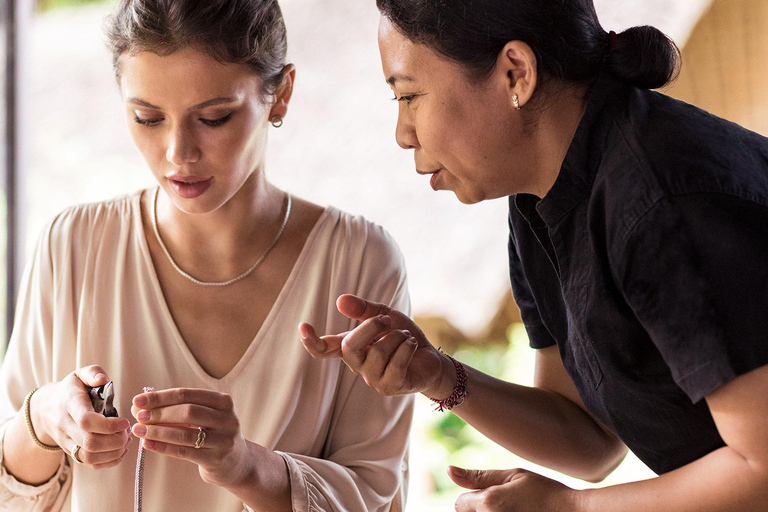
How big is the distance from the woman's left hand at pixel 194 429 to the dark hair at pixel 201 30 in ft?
2.10

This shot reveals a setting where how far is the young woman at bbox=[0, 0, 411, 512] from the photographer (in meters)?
1.52

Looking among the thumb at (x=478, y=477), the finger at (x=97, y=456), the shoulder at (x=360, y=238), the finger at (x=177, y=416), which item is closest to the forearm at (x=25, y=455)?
the finger at (x=97, y=456)

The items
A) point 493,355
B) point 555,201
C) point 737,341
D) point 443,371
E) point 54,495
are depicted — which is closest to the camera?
point 737,341

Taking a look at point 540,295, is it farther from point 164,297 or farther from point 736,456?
point 164,297

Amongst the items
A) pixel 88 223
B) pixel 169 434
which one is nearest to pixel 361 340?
pixel 169 434

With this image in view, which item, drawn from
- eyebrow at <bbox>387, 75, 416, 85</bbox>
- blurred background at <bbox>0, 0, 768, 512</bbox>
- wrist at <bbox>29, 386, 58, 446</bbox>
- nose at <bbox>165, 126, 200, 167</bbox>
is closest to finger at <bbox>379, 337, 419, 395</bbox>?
eyebrow at <bbox>387, 75, 416, 85</bbox>

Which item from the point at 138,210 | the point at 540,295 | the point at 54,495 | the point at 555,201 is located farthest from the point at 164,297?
the point at 555,201

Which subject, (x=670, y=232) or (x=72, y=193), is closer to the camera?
(x=670, y=232)

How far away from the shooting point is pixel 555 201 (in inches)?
49.3

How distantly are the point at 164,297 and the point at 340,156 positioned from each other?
62.7 inches

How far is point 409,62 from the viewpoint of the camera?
126 cm

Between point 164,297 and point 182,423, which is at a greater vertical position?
point 164,297

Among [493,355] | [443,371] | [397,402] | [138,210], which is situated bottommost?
[493,355]

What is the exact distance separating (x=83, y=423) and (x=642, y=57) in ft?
3.47
